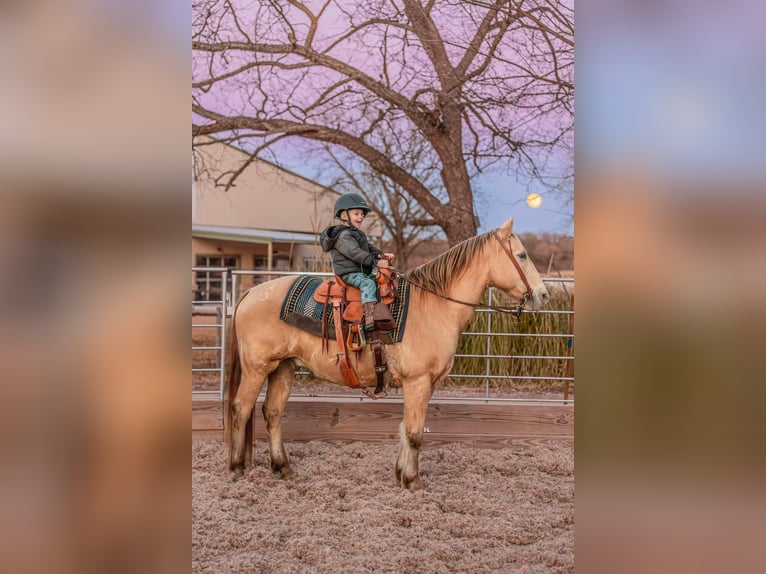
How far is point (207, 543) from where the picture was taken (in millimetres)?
2480

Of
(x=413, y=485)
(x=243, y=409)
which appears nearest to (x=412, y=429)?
(x=413, y=485)

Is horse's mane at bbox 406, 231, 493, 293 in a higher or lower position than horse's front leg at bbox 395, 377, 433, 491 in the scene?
higher

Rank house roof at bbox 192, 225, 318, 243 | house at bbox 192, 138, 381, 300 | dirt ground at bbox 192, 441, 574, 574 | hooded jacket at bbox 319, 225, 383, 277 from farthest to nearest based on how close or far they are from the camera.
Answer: house roof at bbox 192, 225, 318, 243
house at bbox 192, 138, 381, 300
hooded jacket at bbox 319, 225, 383, 277
dirt ground at bbox 192, 441, 574, 574

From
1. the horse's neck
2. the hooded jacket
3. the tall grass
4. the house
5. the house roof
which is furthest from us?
the house roof

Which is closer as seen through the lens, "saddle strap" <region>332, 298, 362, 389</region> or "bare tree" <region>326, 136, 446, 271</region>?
"saddle strap" <region>332, 298, 362, 389</region>

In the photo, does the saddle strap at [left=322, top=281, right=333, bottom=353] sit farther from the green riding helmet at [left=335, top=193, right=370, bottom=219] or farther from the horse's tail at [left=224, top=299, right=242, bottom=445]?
the horse's tail at [left=224, top=299, right=242, bottom=445]

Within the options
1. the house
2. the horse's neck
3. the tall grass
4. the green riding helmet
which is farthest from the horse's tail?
the house

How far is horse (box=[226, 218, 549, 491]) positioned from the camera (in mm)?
3209

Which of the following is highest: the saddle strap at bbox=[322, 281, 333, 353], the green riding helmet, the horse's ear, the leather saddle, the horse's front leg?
the green riding helmet

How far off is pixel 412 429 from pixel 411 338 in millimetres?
530
